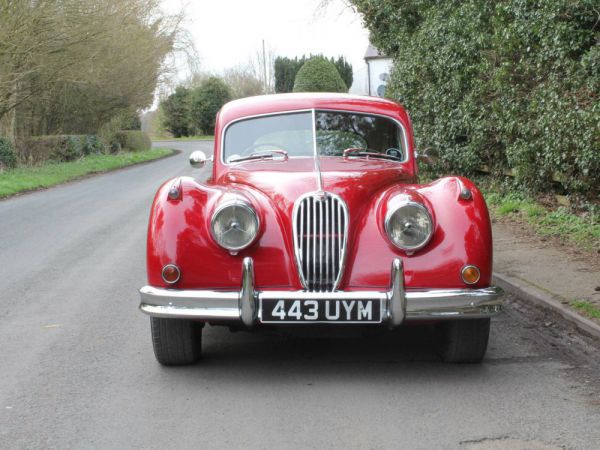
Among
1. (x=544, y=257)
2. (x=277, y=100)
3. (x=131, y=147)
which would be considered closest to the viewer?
(x=277, y=100)

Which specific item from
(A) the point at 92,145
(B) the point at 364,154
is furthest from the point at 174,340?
(A) the point at 92,145

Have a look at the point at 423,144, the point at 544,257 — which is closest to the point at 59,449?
the point at 544,257

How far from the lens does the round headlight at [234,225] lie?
15.3 feet

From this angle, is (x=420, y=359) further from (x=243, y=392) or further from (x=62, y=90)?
(x=62, y=90)

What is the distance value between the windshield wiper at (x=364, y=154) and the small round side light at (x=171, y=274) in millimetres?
1872

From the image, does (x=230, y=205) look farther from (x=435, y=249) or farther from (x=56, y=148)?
(x=56, y=148)

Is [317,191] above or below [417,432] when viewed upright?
above

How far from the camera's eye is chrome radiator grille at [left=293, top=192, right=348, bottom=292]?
15.2 ft

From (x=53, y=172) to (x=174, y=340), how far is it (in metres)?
23.1

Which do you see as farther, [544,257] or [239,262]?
[544,257]

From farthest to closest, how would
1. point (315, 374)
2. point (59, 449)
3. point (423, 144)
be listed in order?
point (423, 144) < point (315, 374) < point (59, 449)

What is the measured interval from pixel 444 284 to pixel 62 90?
3131cm

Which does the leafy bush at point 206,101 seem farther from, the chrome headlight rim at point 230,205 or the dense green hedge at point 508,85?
the chrome headlight rim at point 230,205

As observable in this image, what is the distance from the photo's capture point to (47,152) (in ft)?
105
